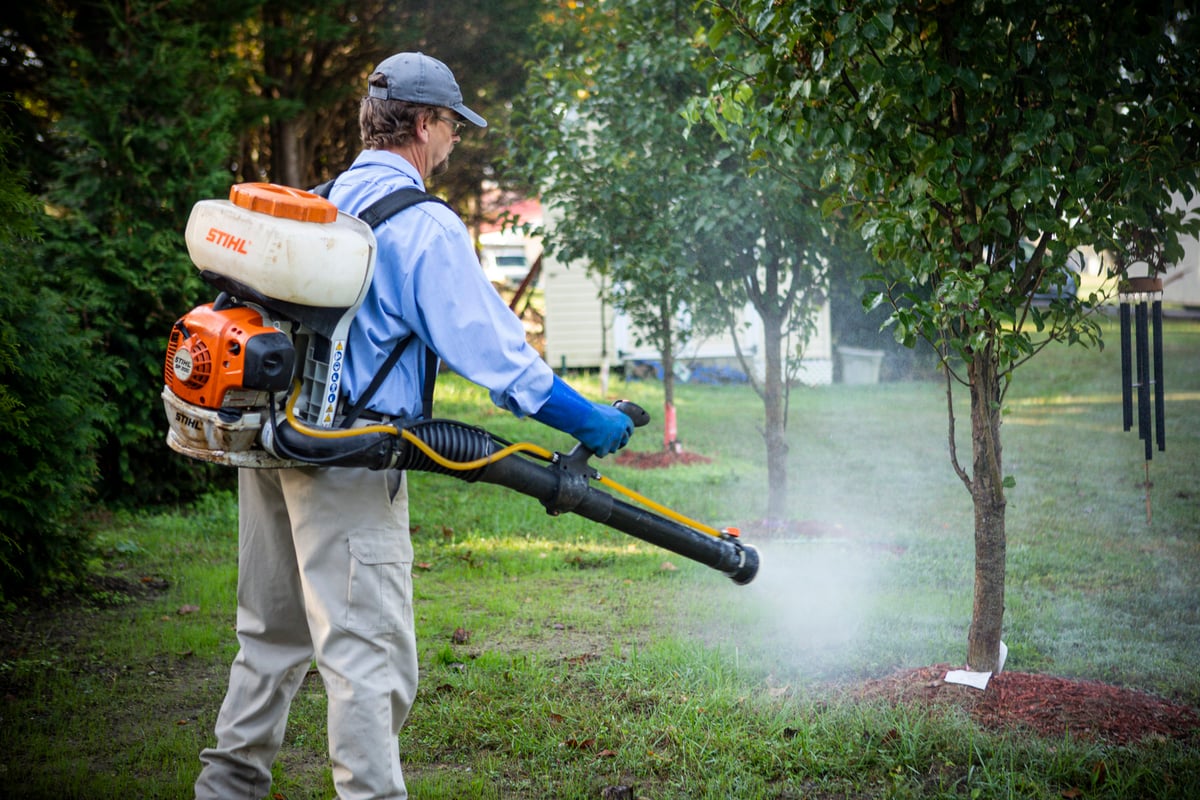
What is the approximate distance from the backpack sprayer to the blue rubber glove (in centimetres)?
20

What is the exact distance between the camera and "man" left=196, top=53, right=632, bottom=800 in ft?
7.91

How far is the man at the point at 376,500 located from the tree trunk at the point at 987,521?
1.54m

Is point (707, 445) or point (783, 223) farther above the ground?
point (783, 223)

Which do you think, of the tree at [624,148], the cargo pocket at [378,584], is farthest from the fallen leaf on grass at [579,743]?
the tree at [624,148]

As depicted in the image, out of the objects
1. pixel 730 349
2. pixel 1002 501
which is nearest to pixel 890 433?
pixel 730 349

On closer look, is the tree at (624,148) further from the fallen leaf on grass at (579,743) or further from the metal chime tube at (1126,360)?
the fallen leaf on grass at (579,743)

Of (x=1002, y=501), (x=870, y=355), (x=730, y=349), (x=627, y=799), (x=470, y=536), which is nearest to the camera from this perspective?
(x=627, y=799)

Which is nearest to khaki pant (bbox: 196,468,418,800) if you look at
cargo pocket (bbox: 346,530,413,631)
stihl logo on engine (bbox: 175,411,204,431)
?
cargo pocket (bbox: 346,530,413,631)

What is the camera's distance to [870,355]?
14703mm

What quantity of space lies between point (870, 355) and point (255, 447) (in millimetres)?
13115

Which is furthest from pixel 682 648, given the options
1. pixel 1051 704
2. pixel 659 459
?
pixel 659 459

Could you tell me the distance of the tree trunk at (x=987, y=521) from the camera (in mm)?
3588

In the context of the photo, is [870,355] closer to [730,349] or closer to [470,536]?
[730,349]

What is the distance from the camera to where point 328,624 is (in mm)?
2439
